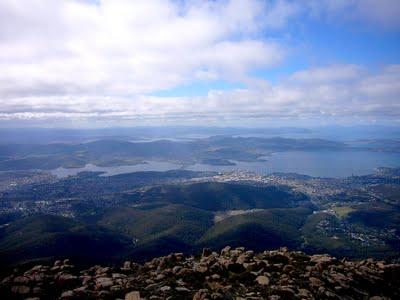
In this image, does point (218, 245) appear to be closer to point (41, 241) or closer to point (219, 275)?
point (41, 241)

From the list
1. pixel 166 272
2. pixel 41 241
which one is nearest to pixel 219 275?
pixel 166 272

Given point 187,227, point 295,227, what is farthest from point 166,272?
point 295,227

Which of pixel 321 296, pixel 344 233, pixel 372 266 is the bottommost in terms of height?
pixel 344 233

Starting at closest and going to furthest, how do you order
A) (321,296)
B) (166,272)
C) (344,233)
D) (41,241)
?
(321,296) → (166,272) → (41,241) → (344,233)

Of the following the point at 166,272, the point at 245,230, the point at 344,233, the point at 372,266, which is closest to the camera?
the point at 166,272

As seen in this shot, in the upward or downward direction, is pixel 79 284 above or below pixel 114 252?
above

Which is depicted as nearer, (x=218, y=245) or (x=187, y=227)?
(x=218, y=245)
